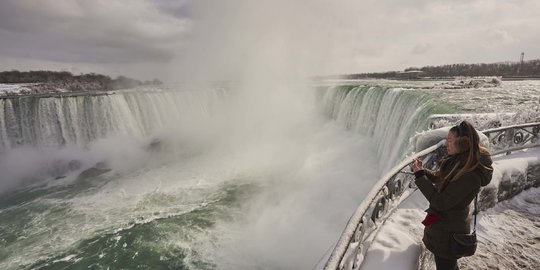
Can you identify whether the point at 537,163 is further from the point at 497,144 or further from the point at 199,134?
the point at 199,134

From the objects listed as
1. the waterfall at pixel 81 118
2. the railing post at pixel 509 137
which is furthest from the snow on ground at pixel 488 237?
the waterfall at pixel 81 118

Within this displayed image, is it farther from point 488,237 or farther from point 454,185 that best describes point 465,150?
point 488,237

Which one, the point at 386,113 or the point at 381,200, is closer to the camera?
the point at 381,200

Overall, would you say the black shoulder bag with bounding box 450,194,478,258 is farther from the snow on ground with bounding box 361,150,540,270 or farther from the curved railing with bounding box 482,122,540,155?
the curved railing with bounding box 482,122,540,155

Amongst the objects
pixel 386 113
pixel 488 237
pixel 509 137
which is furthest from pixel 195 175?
pixel 488 237

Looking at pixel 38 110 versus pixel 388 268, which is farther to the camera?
pixel 38 110

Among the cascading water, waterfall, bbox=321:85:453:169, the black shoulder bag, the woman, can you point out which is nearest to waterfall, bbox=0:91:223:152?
the cascading water

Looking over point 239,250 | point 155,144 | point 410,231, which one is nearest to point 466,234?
point 410,231
